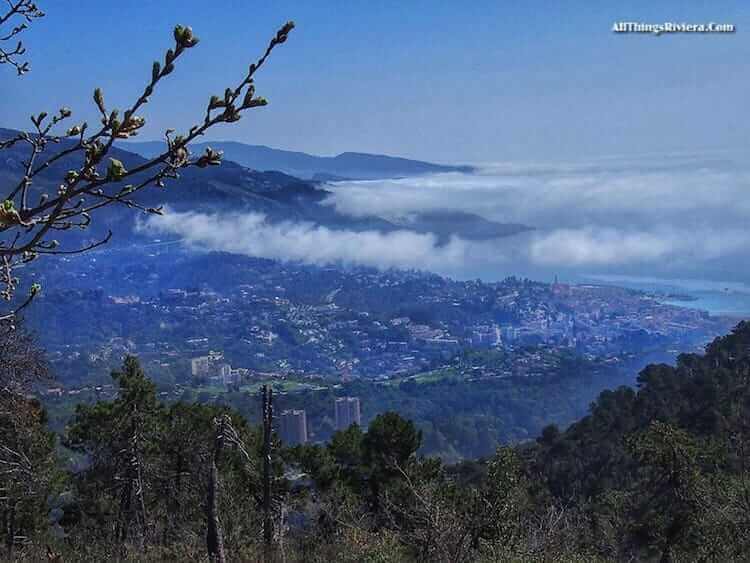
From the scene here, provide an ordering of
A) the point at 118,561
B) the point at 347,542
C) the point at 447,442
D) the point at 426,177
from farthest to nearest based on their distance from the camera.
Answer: the point at 426,177 → the point at 447,442 → the point at 347,542 → the point at 118,561

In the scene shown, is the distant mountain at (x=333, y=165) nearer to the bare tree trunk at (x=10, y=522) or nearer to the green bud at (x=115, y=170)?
the bare tree trunk at (x=10, y=522)

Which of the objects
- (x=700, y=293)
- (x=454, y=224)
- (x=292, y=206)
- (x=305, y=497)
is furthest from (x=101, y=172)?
(x=454, y=224)

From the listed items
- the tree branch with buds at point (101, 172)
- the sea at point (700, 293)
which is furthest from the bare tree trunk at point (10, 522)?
the sea at point (700, 293)

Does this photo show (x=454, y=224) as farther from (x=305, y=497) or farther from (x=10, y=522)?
(x=10, y=522)

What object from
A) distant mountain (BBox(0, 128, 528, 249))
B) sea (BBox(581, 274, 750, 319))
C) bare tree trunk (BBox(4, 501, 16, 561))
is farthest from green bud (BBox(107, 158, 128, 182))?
distant mountain (BBox(0, 128, 528, 249))

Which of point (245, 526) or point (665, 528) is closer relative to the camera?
point (245, 526)

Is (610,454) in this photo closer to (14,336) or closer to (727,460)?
(727,460)

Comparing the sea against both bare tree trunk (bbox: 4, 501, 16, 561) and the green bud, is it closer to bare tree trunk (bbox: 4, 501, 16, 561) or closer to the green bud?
bare tree trunk (bbox: 4, 501, 16, 561)

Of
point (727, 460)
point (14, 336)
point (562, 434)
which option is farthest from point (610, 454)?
point (14, 336)
